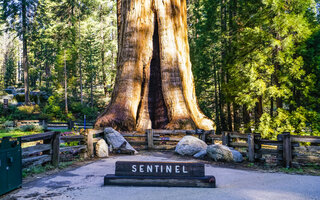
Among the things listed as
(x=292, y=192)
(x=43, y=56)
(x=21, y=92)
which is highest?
(x=43, y=56)

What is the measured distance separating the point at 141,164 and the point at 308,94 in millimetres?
15795

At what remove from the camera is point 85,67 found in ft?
137

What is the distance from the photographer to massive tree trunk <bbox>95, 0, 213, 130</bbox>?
13943mm

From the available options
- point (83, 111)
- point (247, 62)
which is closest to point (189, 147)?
point (247, 62)

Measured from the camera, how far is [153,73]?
1559cm

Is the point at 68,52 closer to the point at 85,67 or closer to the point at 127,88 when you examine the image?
the point at 85,67

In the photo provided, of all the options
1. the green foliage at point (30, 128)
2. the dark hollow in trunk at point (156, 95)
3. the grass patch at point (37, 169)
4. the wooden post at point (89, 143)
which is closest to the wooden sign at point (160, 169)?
the grass patch at point (37, 169)

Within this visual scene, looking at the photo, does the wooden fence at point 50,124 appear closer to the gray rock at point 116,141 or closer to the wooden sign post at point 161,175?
the gray rock at point 116,141

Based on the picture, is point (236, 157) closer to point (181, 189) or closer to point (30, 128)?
point (181, 189)

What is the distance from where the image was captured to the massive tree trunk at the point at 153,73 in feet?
45.7

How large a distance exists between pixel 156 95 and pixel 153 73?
135cm

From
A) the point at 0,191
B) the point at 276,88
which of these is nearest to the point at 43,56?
the point at 276,88

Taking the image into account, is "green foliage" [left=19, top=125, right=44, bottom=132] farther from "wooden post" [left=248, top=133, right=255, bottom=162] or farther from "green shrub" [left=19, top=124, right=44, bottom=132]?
"wooden post" [left=248, top=133, right=255, bottom=162]

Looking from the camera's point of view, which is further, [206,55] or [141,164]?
[206,55]
